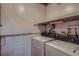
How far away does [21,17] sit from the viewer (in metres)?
1.09

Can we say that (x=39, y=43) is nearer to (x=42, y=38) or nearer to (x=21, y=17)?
(x=42, y=38)

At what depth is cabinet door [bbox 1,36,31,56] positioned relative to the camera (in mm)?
1025

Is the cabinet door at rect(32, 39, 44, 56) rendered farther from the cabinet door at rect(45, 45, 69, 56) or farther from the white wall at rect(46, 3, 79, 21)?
the white wall at rect(46, 3, 79, 21)

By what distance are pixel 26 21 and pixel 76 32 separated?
598mm

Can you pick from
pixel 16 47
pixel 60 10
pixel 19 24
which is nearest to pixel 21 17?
pixel 19 24

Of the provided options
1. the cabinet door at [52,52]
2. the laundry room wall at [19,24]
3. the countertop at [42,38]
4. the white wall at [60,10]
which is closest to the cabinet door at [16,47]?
the laundry room wall at [19,24]

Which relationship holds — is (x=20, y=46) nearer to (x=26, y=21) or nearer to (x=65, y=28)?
(x=26, y=21)

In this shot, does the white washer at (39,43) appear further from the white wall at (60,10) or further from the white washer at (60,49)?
the white wall at (60,10)

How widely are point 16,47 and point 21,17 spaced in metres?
0.34

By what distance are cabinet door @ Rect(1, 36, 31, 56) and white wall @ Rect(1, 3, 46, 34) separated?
79mm

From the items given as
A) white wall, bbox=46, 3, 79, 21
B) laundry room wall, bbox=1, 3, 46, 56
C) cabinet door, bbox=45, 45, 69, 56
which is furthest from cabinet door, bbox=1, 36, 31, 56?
white wall, bbox=46, 3, 79, 21

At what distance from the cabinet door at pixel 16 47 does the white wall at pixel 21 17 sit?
0.08 meters

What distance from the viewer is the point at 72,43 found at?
44.6 inches

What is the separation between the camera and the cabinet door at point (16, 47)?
1025 millimetres
